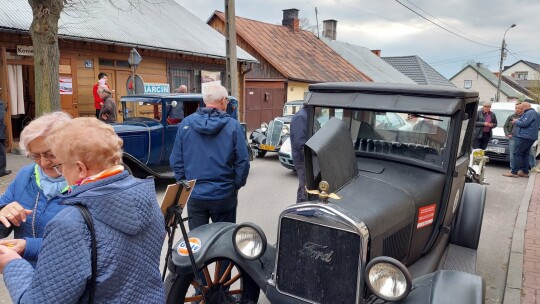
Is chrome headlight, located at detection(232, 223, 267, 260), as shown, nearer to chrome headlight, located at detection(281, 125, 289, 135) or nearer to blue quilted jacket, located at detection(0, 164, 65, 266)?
blue quilted jacket, located at detection(0, 164, 65, 266)

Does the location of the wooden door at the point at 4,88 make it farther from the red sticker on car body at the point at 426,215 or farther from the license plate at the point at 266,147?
the red sticker on car body at the point at 426,215

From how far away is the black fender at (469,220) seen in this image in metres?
3.55

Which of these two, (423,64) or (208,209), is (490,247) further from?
(423,64)

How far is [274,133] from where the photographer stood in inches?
422

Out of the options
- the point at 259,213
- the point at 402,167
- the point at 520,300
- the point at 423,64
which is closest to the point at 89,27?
the point at 259,213

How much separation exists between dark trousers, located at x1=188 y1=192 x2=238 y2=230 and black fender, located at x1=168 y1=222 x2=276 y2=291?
0.41 m

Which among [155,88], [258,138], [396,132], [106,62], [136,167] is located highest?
[106,62]

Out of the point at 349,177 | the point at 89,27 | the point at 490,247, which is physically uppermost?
the point at 89,27

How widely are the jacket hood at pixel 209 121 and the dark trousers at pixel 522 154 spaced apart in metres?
8.16

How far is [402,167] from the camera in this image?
318 cm

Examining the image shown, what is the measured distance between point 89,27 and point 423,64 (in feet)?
109

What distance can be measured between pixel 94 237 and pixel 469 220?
3.32 meters

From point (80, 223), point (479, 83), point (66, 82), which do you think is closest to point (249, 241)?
point (80, 223)

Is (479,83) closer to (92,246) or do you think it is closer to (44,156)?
(44,156)
